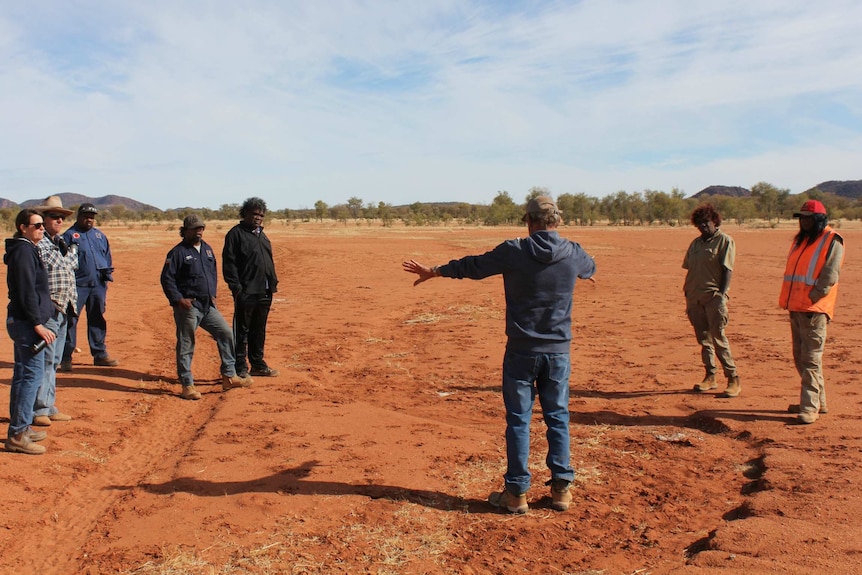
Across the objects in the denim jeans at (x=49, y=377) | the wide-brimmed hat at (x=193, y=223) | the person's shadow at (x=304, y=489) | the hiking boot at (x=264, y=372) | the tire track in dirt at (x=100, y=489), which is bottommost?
the tire track in dirt at (x=100, y=489)

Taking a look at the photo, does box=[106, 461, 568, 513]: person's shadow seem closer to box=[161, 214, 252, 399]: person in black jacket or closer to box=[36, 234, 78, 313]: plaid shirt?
box=[36, 234, 78, 313]: plaid shirt

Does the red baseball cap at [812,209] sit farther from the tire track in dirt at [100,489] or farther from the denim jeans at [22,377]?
the denim jeans at [22,377]

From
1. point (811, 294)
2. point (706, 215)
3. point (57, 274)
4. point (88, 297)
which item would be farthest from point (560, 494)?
point (88, 297)

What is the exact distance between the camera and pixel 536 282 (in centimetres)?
434

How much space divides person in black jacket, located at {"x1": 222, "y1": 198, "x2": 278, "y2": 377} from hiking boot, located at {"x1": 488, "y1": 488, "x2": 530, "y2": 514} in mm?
3915

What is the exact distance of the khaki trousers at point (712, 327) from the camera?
7.19 metres

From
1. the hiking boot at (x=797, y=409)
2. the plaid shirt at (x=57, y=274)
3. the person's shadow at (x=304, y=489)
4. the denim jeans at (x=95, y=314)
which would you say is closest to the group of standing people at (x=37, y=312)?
the plaid shirt at (x=57, y=274)

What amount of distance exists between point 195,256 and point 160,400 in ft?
5.28

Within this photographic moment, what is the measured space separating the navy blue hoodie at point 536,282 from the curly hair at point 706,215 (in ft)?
11.2

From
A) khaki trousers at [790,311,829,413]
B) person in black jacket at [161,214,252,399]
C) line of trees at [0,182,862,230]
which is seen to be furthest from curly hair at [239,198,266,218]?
line of trees at [0,182,862,230]

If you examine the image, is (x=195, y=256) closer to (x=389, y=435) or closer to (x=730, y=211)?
(x=389, y=435)

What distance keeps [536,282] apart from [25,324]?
4.07 meters

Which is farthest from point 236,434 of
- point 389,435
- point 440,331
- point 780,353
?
point 780,353

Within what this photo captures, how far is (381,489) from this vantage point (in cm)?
484
